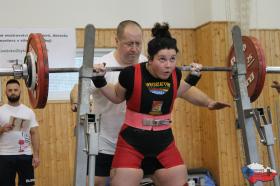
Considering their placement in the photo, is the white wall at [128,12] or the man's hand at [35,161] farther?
the white wall at [128,12]

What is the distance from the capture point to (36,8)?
298 inches

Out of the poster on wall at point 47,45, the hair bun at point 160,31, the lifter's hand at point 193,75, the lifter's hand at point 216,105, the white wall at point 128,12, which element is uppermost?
the white wall at point 128,12

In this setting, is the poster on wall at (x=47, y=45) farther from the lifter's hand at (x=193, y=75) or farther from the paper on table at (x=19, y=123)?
the lifter's hand at (x=193, y=75)

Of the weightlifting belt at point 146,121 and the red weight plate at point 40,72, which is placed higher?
the red weight plate at point 40,72

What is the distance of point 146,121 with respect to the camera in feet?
9.46

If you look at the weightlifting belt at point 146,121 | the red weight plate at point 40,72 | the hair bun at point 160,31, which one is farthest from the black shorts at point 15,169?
the hair bun at point 160,31

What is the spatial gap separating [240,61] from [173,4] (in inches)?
200

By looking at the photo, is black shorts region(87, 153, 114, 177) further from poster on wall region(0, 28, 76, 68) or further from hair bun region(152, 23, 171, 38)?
poster on wall region(0, 28, 76, 68)

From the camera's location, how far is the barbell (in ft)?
9.60

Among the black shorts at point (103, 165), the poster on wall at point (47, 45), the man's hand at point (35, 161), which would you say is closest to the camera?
the black shorts at point (103, 165)

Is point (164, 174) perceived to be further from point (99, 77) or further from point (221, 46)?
point (221, 46)

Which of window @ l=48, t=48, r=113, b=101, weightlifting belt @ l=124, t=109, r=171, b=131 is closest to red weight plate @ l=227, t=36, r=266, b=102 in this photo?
weightlifting belt @ l=124, t=109, r=171, b=131

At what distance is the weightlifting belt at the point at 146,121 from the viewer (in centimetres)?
289

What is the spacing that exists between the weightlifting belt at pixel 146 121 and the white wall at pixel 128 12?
501 cm
